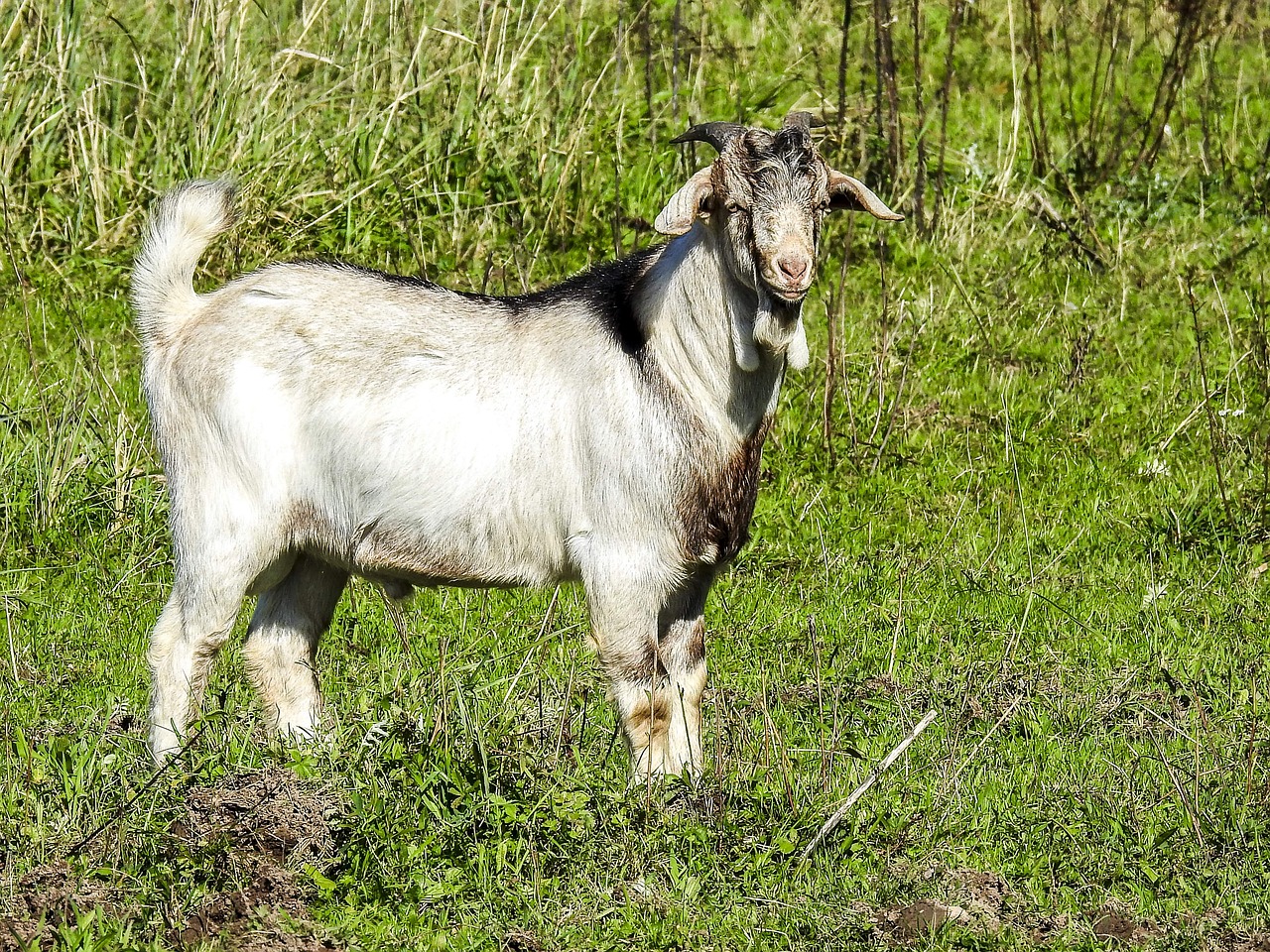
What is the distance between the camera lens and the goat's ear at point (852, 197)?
15.5 ft

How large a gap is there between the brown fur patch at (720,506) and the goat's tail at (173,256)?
1.60m

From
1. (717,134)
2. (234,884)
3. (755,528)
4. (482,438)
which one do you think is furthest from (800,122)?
(755,528)

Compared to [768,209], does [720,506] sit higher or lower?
lower

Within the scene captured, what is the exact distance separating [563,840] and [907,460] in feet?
11.9

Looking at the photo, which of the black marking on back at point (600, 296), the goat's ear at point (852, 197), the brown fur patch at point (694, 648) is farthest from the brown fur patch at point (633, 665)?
the goat's ear at point (852, 197)

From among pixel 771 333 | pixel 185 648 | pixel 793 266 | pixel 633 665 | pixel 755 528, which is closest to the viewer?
pixel 793 266

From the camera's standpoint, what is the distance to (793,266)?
4445 mm

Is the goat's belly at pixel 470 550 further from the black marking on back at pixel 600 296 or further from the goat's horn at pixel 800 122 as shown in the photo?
the goat's horn at pixel 800 122

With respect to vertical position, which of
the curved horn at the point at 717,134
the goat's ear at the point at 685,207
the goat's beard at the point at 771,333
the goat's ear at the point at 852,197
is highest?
the curved horn at the point at 717,134

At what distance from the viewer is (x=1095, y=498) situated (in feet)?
23.8

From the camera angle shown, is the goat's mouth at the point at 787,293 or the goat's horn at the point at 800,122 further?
the goat's horn at the point at 800,122

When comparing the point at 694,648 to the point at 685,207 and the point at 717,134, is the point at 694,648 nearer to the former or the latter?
the point at 685,207

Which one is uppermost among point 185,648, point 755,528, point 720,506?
point 720,506

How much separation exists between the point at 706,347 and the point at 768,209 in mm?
514
